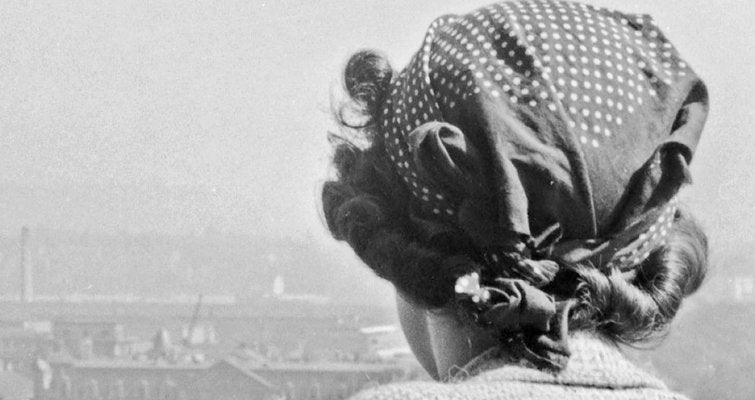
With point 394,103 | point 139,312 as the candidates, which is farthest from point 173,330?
point 394,103

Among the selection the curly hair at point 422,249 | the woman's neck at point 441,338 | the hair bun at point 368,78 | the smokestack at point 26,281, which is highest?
the hair bun at point 368,78

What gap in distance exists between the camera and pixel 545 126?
76 cm

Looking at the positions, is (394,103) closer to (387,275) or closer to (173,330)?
(387,275)

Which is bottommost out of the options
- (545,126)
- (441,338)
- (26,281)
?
(26,281)

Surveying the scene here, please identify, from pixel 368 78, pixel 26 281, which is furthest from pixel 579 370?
pixel 26 281

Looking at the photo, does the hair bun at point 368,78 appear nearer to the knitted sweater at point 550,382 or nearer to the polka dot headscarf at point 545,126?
the polka dot headscarf at point 545,126

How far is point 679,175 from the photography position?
2.56 feet

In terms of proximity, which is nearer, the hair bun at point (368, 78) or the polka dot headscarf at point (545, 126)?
the polka dot headscarf at point (545, 126)

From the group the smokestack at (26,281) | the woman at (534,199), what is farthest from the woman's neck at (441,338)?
the smokestack at (26,281)

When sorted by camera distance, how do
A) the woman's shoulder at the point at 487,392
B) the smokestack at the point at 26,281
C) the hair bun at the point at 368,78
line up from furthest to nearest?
the smokestack at the point at 26,281, the hair bun at the point at 368,78, the woman's shoulder at the point at 487,392

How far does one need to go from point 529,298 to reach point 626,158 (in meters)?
0.08

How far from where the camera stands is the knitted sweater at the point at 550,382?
2.42 feet

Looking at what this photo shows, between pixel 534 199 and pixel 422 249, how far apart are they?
6cm

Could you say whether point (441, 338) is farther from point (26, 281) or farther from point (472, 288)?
point (26, 281)
